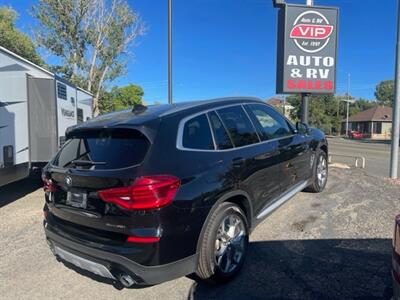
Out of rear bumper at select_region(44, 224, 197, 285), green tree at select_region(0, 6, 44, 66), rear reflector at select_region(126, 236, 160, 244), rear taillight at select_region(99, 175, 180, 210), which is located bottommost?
rear bumper at select_region(44, 224, 197, 285)

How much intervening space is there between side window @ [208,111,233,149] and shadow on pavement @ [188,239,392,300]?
1331mm

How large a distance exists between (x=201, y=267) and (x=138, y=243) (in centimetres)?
69

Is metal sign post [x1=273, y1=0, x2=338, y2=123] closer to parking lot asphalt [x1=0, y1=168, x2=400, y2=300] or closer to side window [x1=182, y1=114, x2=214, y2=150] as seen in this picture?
parking lot asphalt [x1=0, y1=168, x2=400, y2=300]

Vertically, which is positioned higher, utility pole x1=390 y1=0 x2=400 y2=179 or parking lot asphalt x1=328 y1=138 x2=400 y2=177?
utility pole x1=390 y1=0 x2=400 y2=179

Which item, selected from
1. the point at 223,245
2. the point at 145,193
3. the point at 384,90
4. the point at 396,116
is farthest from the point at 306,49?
the point at 384,90

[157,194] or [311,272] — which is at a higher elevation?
[157,194]

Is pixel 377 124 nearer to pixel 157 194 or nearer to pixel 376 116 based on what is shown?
pixel 376 116

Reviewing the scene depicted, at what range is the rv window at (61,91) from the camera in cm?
732

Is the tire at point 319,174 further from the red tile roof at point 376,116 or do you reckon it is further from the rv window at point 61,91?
the red tile roof at point 376,116

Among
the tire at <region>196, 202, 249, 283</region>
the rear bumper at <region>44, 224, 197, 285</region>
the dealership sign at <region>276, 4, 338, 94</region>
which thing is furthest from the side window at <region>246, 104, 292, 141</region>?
the dealership sign at <region>276, 4, 338, 94</region>

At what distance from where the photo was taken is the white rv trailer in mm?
5797

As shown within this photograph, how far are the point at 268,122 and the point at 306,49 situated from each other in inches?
246

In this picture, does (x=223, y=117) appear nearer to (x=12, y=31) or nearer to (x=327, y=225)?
(x=327, y=225)

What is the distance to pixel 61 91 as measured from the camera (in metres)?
7.54
